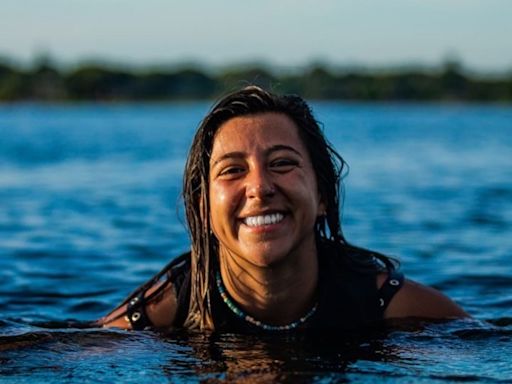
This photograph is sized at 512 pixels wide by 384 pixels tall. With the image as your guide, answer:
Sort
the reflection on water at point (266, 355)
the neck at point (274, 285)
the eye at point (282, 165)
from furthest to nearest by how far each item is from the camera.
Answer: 1. the neck at point (274, 285)
2. the eye at point (282, 165)
3. the reflection on water at point (266, 355)

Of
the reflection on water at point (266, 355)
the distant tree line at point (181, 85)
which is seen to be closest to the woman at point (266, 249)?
the reflection on water at point (266, 355)

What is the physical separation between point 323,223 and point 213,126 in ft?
3.02

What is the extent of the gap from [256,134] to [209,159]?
0.35 m

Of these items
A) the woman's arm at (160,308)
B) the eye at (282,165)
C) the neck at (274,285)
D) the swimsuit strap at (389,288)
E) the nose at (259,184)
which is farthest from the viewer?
the woman's arm at (160,308)

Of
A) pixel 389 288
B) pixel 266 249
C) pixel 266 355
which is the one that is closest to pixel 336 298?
pixel 389 288

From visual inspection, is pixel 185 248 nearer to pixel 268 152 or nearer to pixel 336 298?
pixel 336 298

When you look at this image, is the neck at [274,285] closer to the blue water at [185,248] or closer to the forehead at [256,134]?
the blue water at [185,248]

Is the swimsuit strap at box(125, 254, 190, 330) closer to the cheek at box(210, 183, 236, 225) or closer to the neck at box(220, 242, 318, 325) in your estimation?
the neck at box(220, 242, 318, 325)

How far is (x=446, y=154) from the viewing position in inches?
1419

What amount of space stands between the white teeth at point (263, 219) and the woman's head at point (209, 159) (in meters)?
0.44

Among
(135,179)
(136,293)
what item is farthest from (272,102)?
(135,179)

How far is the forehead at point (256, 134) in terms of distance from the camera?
546 cm

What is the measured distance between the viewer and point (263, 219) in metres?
5.29

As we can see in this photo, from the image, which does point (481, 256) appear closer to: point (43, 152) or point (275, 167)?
point (275, 167)
